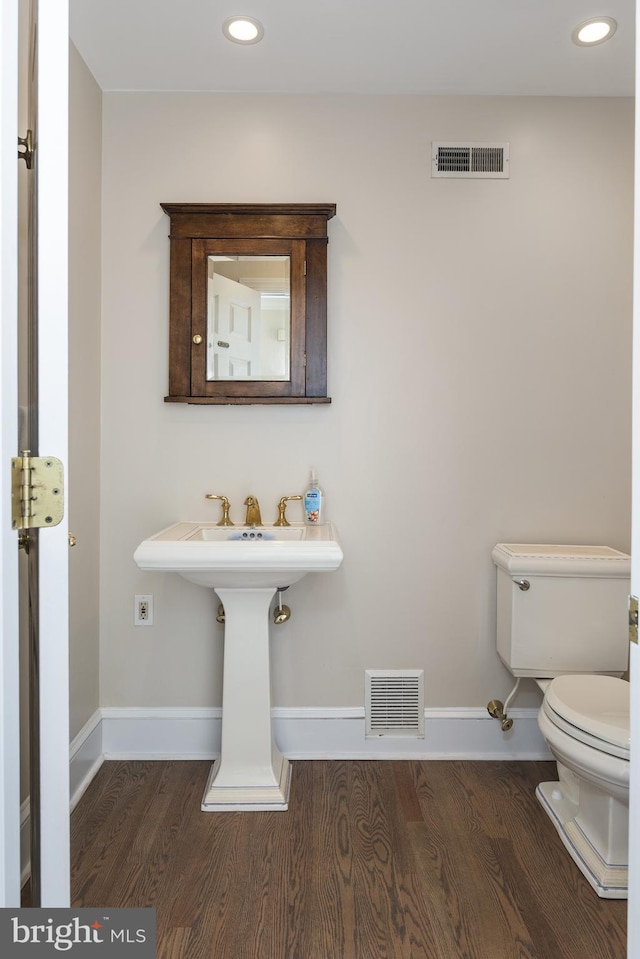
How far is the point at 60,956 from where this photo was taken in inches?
36.1

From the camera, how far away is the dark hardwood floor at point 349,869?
5.07 ft

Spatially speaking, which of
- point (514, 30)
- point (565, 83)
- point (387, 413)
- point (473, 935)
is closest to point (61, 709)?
point (473, 935)

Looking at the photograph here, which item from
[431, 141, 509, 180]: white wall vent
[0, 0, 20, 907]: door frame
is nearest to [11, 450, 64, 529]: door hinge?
[0, 0, 20, 907]: door frame

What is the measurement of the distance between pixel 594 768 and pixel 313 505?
1245 mm

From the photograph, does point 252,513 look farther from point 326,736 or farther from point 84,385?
point 326,736

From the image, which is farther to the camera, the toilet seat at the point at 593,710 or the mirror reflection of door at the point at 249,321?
the mirror reflection of door at the point at 249,321

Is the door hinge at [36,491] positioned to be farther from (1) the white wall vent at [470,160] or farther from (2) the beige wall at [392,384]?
(1) the white wall vent at [470,160]

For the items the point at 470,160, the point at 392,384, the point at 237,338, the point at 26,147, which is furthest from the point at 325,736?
the point at 470,160

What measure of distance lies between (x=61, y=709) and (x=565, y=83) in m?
2.63

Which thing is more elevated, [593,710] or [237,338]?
[237,338]

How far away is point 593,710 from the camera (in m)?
Result: 1.79

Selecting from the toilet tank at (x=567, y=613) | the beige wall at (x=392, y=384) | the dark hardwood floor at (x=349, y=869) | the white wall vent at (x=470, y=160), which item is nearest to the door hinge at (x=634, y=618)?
the dark hardwood floor at (x=349, y=869)

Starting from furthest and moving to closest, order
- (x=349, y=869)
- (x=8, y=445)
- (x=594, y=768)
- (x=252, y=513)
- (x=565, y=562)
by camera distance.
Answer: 1. (x=252, y=513)
2. (x=565, y=562)
3. (x=349, y=869)
4. (x=594, y=768)
5. (x=8, y=445)

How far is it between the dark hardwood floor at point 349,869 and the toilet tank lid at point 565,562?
30.8 inches
